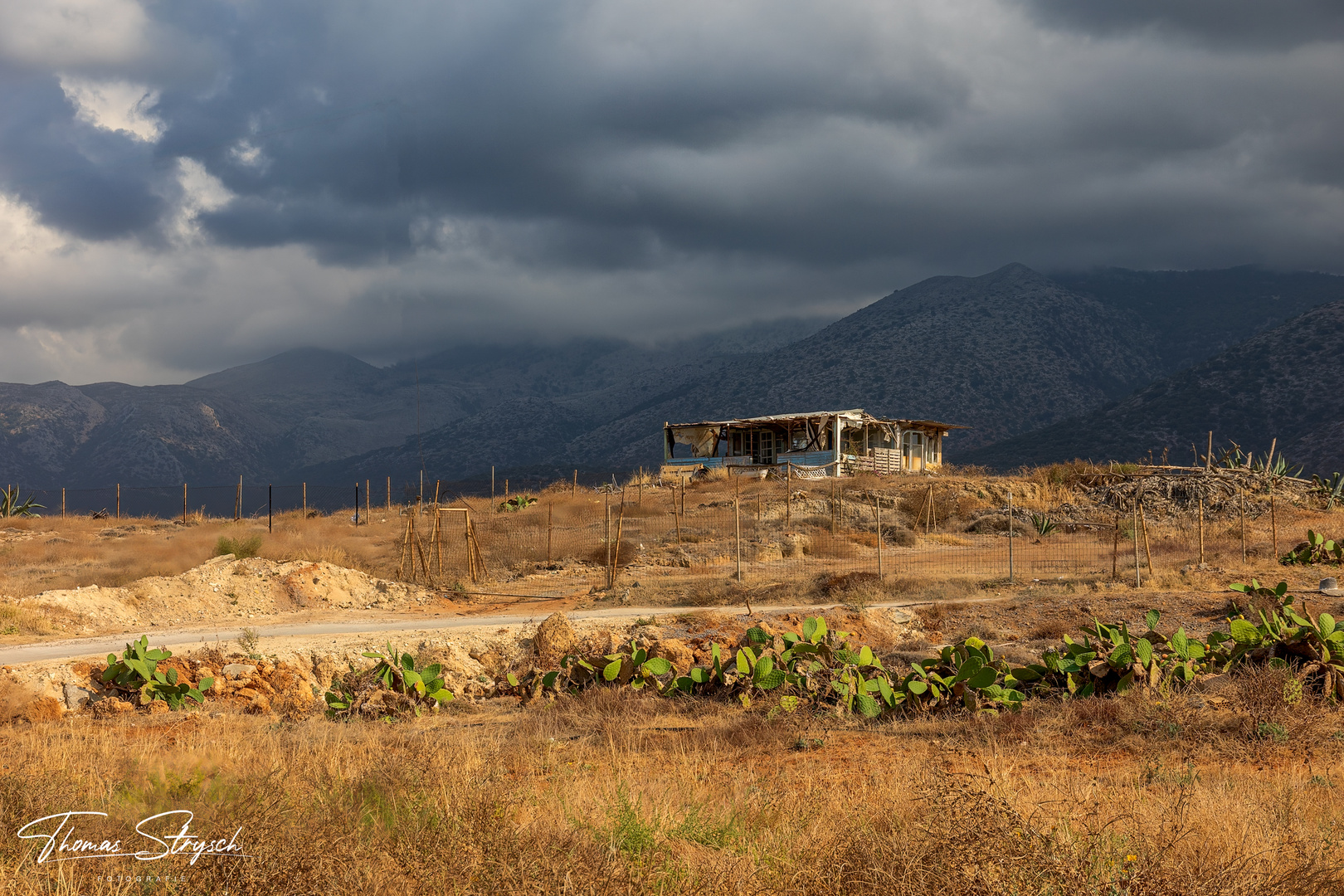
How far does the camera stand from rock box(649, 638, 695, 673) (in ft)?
39.2

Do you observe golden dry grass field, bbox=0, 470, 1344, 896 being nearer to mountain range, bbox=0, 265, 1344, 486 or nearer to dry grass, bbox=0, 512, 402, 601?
dry grass, bbox=0, 512, 402, 601

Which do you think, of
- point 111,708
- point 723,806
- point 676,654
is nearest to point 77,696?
point 111,708

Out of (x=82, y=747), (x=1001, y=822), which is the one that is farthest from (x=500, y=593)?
(x=1001, y=822)

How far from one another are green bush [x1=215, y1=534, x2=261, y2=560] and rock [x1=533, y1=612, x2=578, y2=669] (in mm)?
11863

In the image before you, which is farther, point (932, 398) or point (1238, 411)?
point (932, 398)

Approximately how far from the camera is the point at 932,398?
345ft

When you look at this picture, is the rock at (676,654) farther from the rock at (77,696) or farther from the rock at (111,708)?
the rock at (77,696)

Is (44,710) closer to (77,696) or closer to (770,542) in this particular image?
(77,696)

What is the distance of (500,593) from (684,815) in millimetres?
→ 16298

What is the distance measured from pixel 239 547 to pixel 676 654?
1546 centimetres

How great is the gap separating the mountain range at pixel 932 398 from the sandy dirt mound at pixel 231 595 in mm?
74608

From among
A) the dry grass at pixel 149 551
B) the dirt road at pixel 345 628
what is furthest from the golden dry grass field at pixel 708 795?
the dry grass at pixel 149 551

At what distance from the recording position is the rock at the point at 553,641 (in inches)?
523
